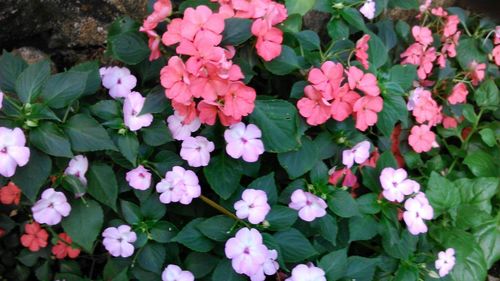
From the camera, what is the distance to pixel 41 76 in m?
1.48

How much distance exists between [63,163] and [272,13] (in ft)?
2.29

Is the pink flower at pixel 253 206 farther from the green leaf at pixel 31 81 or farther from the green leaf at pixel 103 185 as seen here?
the green leaf at pixel 31 81

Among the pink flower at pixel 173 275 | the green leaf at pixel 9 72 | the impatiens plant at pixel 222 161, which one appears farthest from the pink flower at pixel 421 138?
the green leaf at pixel 9 72

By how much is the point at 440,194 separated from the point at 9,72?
1.45 m

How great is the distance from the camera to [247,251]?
4.87ft

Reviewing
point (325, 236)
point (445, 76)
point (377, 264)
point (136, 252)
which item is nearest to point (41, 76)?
point (136, 252)

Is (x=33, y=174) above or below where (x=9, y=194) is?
above


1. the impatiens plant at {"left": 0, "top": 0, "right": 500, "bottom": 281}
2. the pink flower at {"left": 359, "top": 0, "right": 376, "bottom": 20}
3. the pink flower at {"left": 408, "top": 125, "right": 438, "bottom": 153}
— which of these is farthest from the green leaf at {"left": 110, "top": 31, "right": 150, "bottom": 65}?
the pink flower at {"left": 408, "top": 125, "right": 438, "bottom": 153}

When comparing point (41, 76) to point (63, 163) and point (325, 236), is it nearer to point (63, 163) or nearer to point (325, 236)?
point (63, 163)

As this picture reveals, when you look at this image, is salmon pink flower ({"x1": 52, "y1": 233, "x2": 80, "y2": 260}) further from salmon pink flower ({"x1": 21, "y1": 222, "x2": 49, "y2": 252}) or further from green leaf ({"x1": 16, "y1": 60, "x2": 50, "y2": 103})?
green leaf ({"x1": 16, "y1": 60, "x2": 50, "y2": 103})

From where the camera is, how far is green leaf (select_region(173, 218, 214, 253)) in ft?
5.14

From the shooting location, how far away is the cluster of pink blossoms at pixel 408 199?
69.5 inches

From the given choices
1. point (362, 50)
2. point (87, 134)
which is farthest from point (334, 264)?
point (87, 134)

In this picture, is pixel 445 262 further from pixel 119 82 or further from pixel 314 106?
pixel 119 82
